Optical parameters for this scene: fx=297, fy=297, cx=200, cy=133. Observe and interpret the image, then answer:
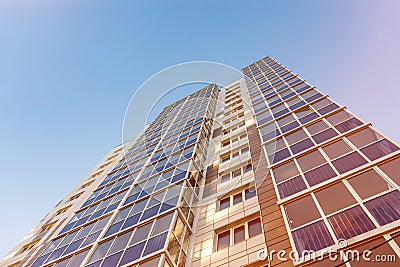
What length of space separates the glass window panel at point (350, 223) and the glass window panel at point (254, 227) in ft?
13.3

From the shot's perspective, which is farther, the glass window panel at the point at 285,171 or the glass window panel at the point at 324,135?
the glass window panel at the point at 324,135

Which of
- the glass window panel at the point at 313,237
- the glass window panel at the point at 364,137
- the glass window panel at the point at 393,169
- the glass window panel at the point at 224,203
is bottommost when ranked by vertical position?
the glass window panel at the point at 224,203

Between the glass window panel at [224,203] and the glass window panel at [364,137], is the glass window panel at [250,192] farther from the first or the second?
the glass window panel at [364,137]

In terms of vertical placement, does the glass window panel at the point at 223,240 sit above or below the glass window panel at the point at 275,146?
below

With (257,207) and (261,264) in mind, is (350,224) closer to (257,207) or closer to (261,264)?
(261,264)

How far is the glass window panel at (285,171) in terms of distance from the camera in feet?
39.7

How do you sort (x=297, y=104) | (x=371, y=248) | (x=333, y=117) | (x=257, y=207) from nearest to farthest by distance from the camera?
(x=371, y=248) → (x=257, y=207) → (x=333, y=117) → (x=297, y=104)

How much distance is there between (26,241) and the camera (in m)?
23.3

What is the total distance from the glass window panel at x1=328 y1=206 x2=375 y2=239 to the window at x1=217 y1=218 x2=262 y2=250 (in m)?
4.10

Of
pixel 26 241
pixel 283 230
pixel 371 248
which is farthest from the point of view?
pixel 26 241

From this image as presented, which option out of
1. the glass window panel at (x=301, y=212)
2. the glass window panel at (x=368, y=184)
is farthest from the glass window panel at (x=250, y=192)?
the glass window panel at (x=368, y=184)

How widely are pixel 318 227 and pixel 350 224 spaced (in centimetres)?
87

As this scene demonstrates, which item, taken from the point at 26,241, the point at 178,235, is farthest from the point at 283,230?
the point at 26,241

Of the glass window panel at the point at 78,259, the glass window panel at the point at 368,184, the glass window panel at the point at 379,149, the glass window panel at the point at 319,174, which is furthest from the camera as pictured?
the glass window panel at the point at 78,259
